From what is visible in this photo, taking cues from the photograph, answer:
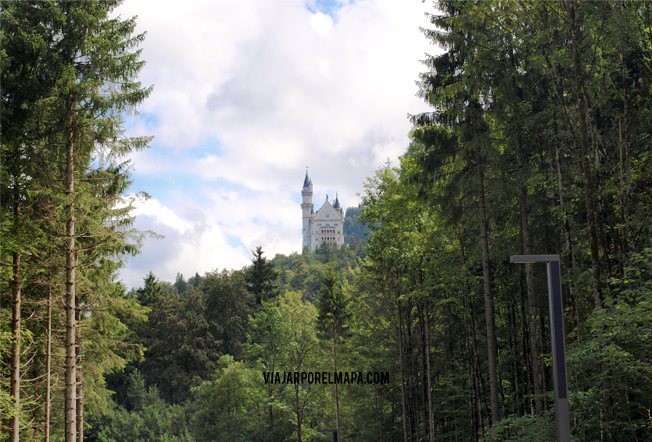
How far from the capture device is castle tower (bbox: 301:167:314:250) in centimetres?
18394

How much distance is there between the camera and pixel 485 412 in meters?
19.3

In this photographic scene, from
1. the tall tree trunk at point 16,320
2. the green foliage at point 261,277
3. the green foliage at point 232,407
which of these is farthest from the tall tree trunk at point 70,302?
the green foliage at point 261,277

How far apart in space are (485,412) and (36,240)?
16.7 m

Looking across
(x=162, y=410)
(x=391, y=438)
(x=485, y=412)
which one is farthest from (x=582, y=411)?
(x=162, y=410)

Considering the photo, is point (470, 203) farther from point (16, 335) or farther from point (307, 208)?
point (307, 208)

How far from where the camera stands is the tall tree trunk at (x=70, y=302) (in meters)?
10.5

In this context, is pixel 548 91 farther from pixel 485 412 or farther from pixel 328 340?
pixel 328 340

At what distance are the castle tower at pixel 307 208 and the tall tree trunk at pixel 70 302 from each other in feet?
561

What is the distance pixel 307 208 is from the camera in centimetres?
18775

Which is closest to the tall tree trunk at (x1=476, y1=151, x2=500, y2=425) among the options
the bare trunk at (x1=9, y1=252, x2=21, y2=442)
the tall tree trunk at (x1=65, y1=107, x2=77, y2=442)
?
the tall tree trunk at (x1=65, y1=107, x2=77, y2=442)

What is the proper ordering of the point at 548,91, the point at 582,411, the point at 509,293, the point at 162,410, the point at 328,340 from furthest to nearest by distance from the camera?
1. the point at 162,410
2. the point at 328,340
3. the point at 509,293
4. the point at 548,91
5. the point at 582,411

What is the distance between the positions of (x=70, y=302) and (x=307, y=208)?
581ft

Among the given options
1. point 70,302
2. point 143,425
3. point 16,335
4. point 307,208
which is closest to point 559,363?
point 70,302

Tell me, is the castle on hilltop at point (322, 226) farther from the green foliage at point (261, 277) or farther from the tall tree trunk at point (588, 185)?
the tall tree trunk at point (588, 185)
